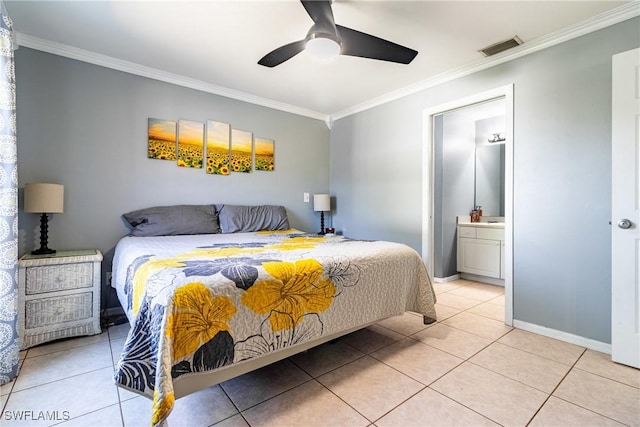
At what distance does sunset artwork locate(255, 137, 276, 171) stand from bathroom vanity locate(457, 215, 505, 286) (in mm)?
2804

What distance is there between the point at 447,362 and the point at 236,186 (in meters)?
2.84

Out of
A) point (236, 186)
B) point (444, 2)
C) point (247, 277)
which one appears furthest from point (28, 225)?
point (444, 2)

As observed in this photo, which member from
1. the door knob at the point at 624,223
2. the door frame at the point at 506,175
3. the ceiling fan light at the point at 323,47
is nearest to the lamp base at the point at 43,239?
the ceiling fan light at the point at 323,47

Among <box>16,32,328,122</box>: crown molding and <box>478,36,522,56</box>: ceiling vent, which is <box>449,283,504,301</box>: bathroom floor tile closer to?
<box>478,36,522,56</box>: ceiling vent

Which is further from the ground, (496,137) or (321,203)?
(496,137)

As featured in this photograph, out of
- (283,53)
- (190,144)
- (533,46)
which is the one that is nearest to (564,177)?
(533,46)

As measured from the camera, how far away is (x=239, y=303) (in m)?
1.30

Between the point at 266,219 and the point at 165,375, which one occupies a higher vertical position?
the point at 266,219

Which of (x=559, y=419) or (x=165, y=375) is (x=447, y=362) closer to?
(x=559, y=419)

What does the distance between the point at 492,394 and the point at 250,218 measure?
2.66 metres

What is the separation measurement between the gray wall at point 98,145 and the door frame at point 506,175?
2.24 metres

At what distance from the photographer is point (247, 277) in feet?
4.46

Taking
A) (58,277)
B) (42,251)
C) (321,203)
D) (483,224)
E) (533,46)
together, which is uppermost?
(533,46)

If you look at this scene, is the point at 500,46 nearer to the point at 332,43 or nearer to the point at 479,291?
the point at 332,43
